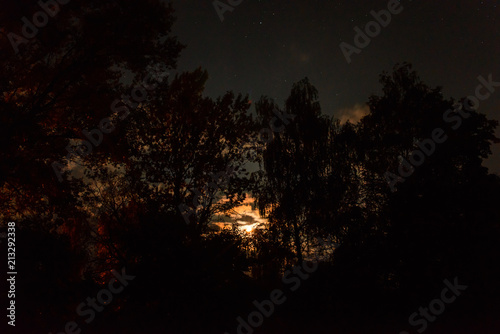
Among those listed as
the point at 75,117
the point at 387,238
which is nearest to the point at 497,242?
the point at 387,238

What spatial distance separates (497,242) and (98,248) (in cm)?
1620

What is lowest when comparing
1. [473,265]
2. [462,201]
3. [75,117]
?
[473,265]

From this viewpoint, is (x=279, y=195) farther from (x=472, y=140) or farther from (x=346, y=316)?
(x=472, y=140)

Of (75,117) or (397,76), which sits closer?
(75,117)

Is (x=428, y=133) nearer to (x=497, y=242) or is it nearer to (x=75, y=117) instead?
(x=497, y=242)

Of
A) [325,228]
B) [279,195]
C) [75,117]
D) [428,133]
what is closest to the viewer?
[75,117]

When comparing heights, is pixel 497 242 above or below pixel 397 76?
below

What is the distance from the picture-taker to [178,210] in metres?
11.2

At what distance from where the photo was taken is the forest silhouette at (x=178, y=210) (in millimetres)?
7699

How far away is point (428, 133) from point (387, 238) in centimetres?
517

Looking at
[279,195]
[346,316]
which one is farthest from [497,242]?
[279,195]

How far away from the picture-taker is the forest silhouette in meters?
7.70

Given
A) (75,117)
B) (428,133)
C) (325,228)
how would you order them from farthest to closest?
1. (325,228)
2. (428,133)
3. (75,117)

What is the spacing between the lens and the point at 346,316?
10406 millimetres
